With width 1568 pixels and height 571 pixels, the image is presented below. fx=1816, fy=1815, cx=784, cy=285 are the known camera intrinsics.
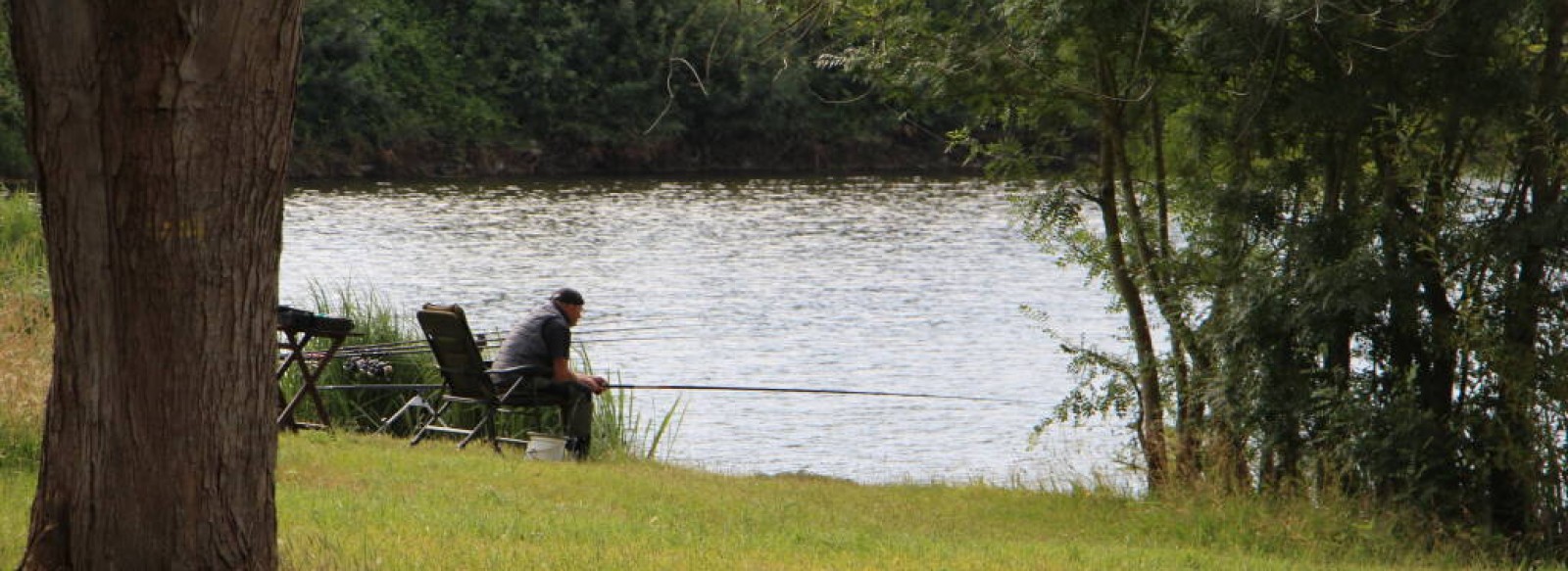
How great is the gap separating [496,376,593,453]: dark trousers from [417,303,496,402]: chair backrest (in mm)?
183

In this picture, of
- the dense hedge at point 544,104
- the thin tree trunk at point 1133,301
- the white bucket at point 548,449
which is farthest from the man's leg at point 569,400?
the dense hedge at point 544,104

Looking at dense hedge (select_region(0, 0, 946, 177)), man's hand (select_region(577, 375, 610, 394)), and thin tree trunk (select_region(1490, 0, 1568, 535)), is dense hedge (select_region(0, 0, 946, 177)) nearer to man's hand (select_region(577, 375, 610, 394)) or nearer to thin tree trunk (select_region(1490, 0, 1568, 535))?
man's hand (select_region(577, 375, 610, 394))

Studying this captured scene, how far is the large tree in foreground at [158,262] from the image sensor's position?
4.50 meters

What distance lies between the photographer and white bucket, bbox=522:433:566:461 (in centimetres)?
1118

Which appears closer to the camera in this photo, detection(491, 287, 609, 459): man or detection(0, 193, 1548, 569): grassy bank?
detection(0, 193, 1548, 569): grassy bank

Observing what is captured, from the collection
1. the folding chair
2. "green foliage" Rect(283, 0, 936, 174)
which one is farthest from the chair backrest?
"green foliage" Rect(283, 0, 936, 174)

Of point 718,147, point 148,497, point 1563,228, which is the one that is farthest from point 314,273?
point 718,147

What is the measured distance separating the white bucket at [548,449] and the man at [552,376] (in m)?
0.24

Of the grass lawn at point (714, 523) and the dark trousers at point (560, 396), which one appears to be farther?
the dark trousers at point (560, 396)

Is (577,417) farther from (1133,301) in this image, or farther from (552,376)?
(1133,301)

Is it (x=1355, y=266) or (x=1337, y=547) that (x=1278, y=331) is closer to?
(x=1355, y=266)

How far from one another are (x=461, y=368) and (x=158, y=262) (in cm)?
679

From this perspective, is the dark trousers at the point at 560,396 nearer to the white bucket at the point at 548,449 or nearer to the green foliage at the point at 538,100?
the white bucket at the point at 548,449

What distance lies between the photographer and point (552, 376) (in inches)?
453
